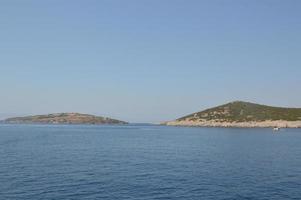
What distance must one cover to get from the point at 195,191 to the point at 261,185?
11.6 meters

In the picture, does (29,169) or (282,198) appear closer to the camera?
(282,198)

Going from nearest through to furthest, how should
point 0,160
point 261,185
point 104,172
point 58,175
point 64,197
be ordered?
point 64,197 → point 261,185 → point 58,175 → point 104,172 → point 0,160

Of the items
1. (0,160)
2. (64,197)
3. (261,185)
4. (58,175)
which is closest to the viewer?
(64,197)

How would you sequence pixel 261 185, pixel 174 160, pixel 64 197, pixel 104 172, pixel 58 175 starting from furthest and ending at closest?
pixel 174 160, pixel 104 172, pixel 58 175, pixel 261 185, pixel 64 197

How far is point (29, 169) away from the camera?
225 feet

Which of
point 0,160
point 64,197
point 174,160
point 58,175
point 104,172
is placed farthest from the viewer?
point 174,160

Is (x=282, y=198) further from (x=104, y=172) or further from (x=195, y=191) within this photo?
(x=104, y=172)

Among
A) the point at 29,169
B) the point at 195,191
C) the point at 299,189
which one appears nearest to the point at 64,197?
the point at 195,191

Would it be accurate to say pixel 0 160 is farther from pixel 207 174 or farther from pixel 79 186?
pixel 207 174

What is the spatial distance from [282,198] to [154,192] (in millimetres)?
17312

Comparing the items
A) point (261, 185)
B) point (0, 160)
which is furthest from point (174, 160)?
point (0, 160)

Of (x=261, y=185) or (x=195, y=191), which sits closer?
(x=195, y=191)

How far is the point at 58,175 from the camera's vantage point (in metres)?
62.6

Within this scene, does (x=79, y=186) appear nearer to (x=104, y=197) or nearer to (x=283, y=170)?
(x=104, y=197)
